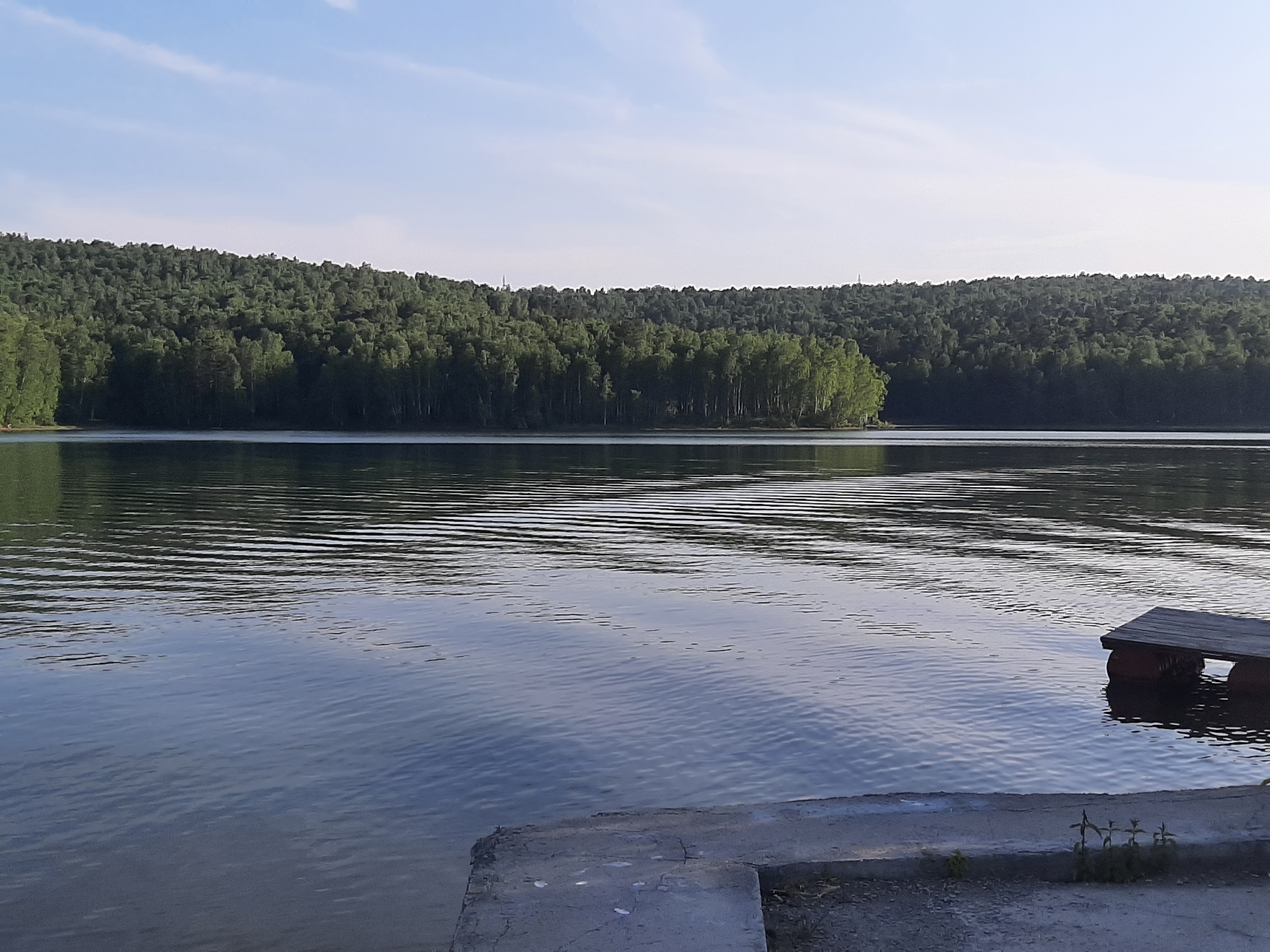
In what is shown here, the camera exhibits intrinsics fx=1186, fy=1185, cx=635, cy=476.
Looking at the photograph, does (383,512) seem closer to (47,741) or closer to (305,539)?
(305,539)

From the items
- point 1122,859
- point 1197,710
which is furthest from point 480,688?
point 1197,710

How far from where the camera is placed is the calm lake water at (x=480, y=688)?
9734 mm

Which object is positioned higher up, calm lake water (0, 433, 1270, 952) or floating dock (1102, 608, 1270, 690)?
floating dock (1102, 608, 1270, 690)

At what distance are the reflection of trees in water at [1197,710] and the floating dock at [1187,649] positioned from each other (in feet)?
0.62

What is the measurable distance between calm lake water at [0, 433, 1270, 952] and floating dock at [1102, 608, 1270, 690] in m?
0.46

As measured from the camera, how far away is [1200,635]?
16.4 m

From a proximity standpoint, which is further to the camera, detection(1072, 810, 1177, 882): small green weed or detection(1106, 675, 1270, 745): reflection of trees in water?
detection(1106, 675, 1270, 745): reflection of trees in water

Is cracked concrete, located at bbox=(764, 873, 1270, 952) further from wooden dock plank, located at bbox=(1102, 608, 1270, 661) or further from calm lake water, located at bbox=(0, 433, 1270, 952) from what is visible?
wooden dock plank, located at bbox=(1102, 608, 1270, 661)

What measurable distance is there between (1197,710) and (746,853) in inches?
379

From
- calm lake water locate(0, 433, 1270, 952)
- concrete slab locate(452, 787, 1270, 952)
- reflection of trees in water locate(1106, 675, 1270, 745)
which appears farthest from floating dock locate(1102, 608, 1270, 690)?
concrete slab locate(452, 787, 1270, 952)

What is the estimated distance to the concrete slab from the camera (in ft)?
22.9

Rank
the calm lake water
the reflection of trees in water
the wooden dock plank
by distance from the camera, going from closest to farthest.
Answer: the calm lake water → the reflection of trees in water → the wooden dock plank

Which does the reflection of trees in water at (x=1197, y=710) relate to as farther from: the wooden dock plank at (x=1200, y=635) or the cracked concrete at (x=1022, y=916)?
the cracked concrete at (x=1022, y=916)

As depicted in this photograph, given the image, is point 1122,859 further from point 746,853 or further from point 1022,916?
point 746,853
